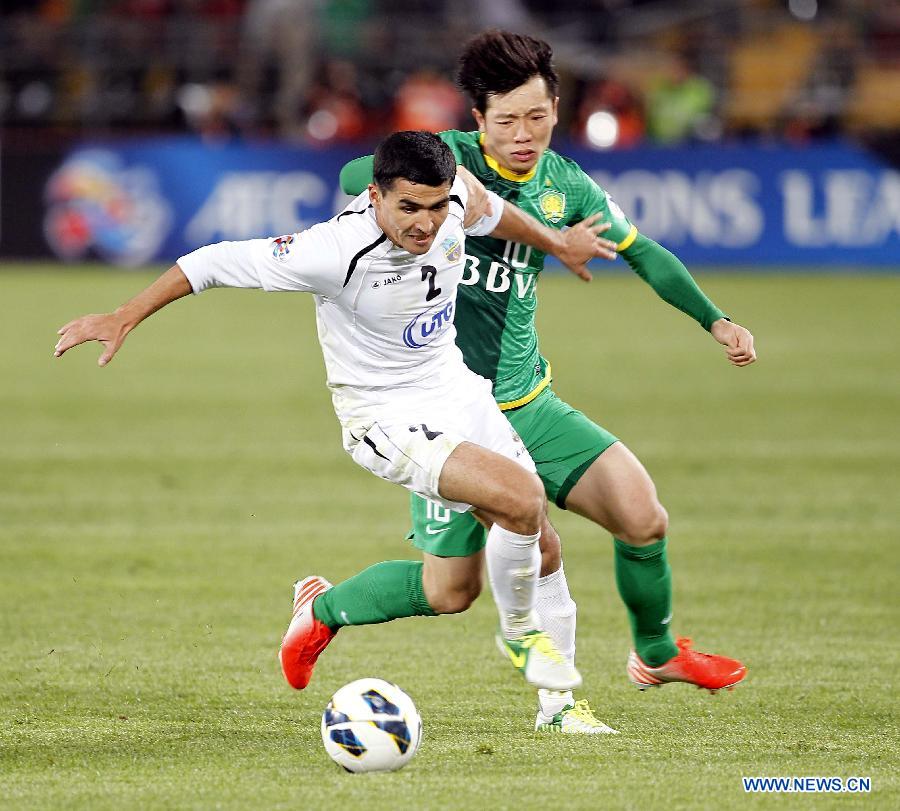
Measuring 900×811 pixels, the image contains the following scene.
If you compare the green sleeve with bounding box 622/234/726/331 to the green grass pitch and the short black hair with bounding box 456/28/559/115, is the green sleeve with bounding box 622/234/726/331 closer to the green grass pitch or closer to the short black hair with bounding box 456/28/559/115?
the short black hair with bounding box 456/28/559/115

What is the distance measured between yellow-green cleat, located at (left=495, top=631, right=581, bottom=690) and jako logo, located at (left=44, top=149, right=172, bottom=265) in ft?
57.8

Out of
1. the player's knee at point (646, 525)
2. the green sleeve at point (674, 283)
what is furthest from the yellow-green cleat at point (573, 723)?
the green sleeve at point (674, 283)

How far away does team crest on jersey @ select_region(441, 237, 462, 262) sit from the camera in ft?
18.1

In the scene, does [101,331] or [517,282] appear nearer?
[101,331]

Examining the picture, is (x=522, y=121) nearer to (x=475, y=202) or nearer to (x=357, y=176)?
(x=475, y=202)

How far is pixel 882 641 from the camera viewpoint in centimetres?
688

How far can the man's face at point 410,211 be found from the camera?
5242 millimetres

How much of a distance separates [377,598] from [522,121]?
1775 mm

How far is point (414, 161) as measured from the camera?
5.21 meters

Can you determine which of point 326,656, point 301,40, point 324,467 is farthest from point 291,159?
point 326,656

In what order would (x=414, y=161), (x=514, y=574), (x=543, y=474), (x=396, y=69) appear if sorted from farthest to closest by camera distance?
1. (x=396, y=69)
2. (x=543, y=474)
3. (x=514, y=574)
4. (x=414, y=161)

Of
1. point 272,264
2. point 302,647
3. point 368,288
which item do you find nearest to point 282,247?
point 272,264

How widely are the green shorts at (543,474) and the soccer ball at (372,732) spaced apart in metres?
0.88

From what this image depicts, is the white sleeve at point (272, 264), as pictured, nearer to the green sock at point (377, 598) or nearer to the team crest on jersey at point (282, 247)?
the team crest on jersey at point (282, 247)
